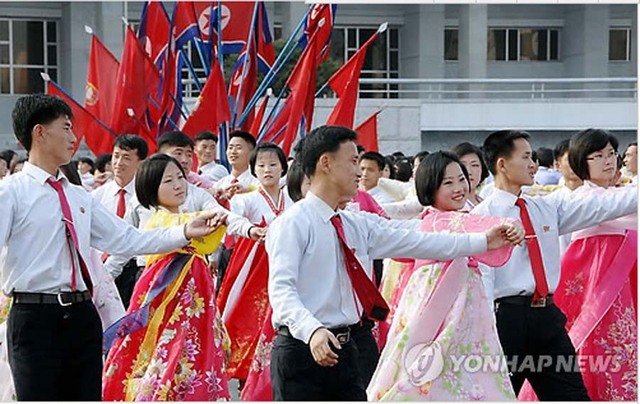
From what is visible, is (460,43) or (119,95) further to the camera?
(460,43)

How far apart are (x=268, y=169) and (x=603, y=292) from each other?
2.47 m

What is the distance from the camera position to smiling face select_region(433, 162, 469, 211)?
5.68 m

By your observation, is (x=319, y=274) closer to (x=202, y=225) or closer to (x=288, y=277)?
(x=288, y=277)

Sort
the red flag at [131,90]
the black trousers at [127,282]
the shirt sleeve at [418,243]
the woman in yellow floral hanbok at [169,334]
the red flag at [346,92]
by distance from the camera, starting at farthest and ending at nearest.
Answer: the red flag at [131,90]
the red flag at [346,92]
the black trousers at [127,282]
the woman in yellow floral hanbok at [169,334]
the shirt sleeve at [418,243]

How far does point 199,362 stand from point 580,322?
1982mm

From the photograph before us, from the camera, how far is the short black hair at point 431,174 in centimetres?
569

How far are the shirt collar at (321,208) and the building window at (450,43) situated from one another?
27835 millimetres

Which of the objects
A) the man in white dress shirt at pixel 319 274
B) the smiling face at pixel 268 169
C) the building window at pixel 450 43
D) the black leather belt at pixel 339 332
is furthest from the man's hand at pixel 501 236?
the building window at pixel 450 43

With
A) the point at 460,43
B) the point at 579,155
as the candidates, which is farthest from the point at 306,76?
the point at 460,43

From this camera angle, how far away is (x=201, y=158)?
35.2ft

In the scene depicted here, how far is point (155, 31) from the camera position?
46.5 feet

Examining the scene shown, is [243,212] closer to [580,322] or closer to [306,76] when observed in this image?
[580,322]

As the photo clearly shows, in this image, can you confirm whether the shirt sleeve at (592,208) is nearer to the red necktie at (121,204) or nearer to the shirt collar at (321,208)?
the shirt collar at (321,208)

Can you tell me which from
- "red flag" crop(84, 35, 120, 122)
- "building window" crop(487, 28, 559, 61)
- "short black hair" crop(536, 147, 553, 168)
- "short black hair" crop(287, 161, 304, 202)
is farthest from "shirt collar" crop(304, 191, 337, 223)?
"building window" crop(487, 28, 559, 61)
